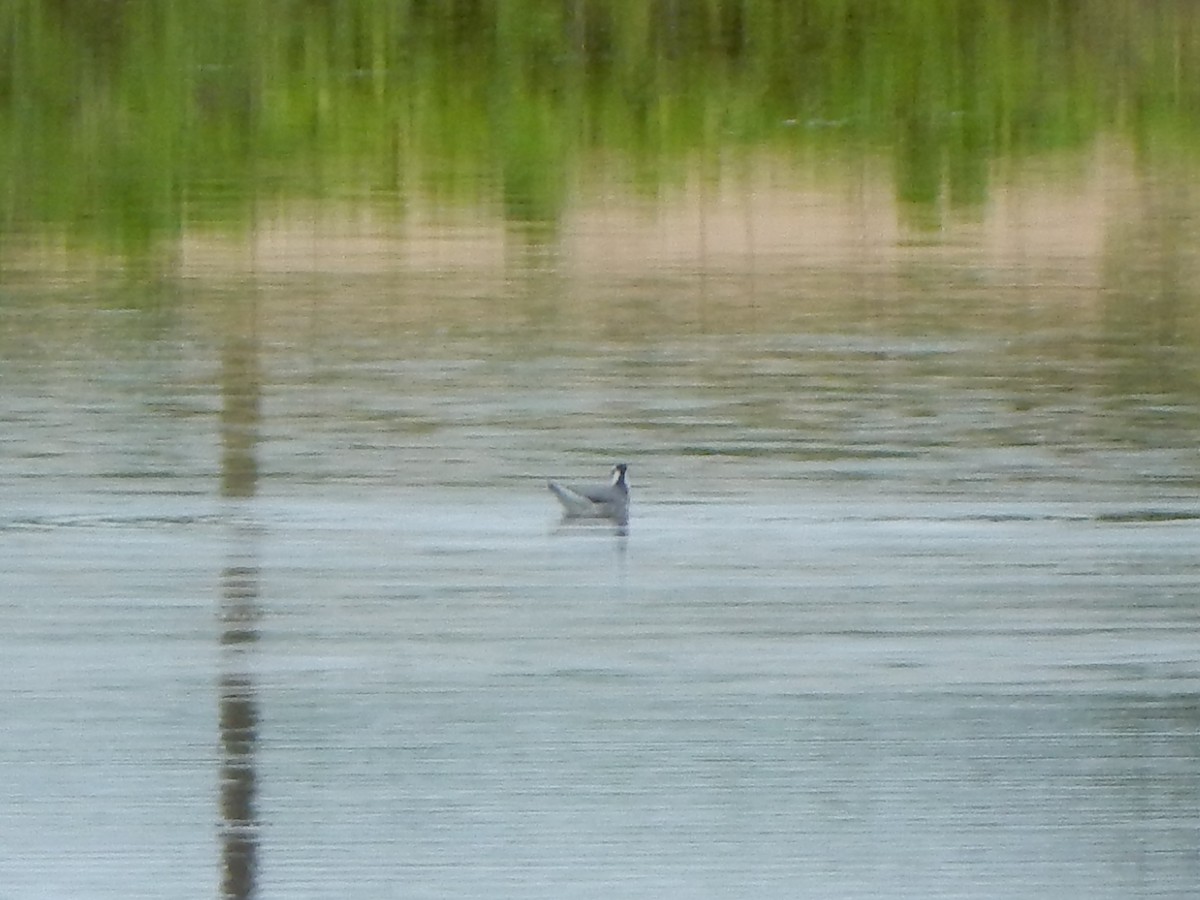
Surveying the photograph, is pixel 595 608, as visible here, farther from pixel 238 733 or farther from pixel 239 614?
pixel 238 733

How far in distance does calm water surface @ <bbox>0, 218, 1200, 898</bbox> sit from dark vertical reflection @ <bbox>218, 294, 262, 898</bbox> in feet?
Result: 0.06

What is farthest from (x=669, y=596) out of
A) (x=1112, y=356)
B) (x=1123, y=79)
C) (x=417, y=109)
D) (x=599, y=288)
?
(x=1123, y=79)

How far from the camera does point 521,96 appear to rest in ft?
81.4

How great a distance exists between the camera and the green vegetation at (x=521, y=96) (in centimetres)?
2092

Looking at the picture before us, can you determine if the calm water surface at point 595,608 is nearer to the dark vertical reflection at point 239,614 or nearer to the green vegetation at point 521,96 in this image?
the dark vertical reflection at point 239,614

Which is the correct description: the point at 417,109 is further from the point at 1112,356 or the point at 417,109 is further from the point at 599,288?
the point at 1112,356

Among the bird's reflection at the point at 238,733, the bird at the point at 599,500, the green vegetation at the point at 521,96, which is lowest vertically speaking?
the bird's reflection at the point at 238,733

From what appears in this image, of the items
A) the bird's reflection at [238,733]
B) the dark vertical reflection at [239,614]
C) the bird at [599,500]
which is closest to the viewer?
the bird's reflection at [238,733]

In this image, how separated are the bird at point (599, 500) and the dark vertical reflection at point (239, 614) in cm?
100

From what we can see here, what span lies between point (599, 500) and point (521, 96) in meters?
14.2

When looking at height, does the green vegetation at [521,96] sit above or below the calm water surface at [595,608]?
above

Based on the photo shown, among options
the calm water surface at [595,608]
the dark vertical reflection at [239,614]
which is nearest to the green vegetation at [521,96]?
the dark vertical reflection at [239,614]

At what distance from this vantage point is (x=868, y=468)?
12016mm

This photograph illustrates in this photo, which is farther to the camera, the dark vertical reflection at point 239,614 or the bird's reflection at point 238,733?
the dark vertical reflection at point 239,614
